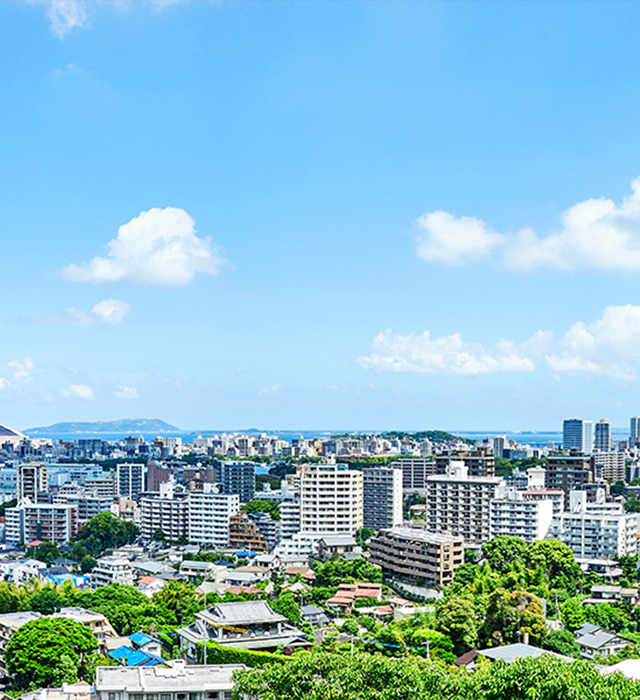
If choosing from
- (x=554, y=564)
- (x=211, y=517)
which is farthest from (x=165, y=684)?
(x=211, y=517)

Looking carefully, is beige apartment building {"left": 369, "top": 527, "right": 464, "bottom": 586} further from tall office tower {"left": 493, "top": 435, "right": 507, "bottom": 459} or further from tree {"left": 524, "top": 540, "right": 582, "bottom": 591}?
tall office tower {"left": 493, "top": 435, "right": 507, "bottom": 459}

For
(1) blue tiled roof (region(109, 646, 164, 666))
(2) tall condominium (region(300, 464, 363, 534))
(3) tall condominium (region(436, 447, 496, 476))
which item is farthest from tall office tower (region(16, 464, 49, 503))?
(1) blue tiled roof (region(109, 646, 164, 666))

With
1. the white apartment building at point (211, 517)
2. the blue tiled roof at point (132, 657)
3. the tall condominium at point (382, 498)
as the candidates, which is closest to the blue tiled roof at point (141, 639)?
the blue tiled roof at point (132, 657)

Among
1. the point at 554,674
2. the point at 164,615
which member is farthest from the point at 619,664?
the point at 164,615

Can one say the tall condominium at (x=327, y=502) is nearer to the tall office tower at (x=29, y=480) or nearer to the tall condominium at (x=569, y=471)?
the tall condominium at (x=569, y=471)

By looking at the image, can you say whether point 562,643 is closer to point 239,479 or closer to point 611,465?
point 239,479

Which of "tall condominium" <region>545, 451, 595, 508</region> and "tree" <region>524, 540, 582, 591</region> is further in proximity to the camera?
"tall condominium" <region>545, 451, 595, 508</region>
